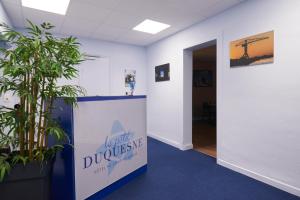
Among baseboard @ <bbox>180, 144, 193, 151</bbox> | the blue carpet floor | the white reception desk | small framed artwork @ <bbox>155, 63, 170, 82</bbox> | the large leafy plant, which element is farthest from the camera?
small framed artwork @ <bbox>155, 63, 170, 82</bbox>

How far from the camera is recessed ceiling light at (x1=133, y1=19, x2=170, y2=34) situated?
12.3 ft

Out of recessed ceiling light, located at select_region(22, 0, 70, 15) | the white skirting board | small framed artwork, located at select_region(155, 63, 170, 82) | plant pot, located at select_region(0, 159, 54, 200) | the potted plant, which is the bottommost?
the white skirting board

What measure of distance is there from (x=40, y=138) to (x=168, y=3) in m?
2.59

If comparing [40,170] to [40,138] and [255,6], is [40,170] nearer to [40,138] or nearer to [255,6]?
[40,138]

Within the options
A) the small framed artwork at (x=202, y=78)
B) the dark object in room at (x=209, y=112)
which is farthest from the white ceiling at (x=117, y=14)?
the dark object in room at (x=209, y=112)

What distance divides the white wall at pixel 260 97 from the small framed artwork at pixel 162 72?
87cm

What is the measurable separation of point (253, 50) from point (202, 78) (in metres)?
5.54

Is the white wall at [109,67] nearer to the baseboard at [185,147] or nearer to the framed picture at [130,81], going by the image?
the framed picture at [130,81]

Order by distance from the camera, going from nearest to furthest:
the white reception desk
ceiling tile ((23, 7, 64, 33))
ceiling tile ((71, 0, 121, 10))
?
the white reception desk < ceiling tile ((71, 0, 121, 10)) < ceiling tile ((23, 7, 64, 33))

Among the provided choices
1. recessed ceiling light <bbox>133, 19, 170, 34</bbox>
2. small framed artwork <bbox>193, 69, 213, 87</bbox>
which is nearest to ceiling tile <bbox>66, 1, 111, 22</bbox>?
recessed ceiling light <bbox>133, 19, 170, 34</bbox>

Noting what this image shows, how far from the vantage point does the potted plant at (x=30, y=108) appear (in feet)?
4.86

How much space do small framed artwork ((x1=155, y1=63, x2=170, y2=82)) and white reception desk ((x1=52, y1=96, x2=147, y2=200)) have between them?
2.01 metres

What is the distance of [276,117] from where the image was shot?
2.46 metres

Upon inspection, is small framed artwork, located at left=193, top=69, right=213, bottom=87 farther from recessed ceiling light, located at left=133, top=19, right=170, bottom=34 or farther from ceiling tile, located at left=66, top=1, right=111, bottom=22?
ceiling tile, located at left=66, top=1, right=111, bottom=22
